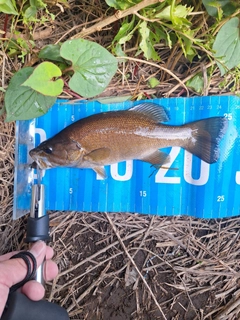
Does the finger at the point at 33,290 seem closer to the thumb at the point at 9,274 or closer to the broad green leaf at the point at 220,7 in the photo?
the thumb at the point at 9,274

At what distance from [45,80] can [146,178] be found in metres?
0.73

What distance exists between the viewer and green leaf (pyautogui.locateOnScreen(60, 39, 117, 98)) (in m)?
1.61

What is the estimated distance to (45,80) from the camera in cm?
156

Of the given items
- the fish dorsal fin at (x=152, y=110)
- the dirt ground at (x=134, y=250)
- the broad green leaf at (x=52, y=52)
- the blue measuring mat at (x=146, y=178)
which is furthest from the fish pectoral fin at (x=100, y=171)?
the broad green leaf at (x=52, y=52)

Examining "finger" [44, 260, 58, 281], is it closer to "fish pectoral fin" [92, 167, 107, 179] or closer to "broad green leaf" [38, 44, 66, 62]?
"fish pectoral fin" [92, 167, 107, 179]

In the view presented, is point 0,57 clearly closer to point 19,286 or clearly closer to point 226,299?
point 19,286

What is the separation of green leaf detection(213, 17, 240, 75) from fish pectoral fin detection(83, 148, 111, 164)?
0.72 meters

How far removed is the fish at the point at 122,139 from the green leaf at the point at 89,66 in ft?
0.52

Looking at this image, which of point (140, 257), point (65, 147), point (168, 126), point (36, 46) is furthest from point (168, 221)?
point (36, 46)

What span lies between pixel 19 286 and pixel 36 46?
3.99 feet

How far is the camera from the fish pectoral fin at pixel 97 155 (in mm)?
1717

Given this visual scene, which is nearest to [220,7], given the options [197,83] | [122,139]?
[197,83]

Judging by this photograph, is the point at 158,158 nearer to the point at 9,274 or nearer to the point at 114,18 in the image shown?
the point at 114,18

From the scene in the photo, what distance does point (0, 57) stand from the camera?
179 cm
